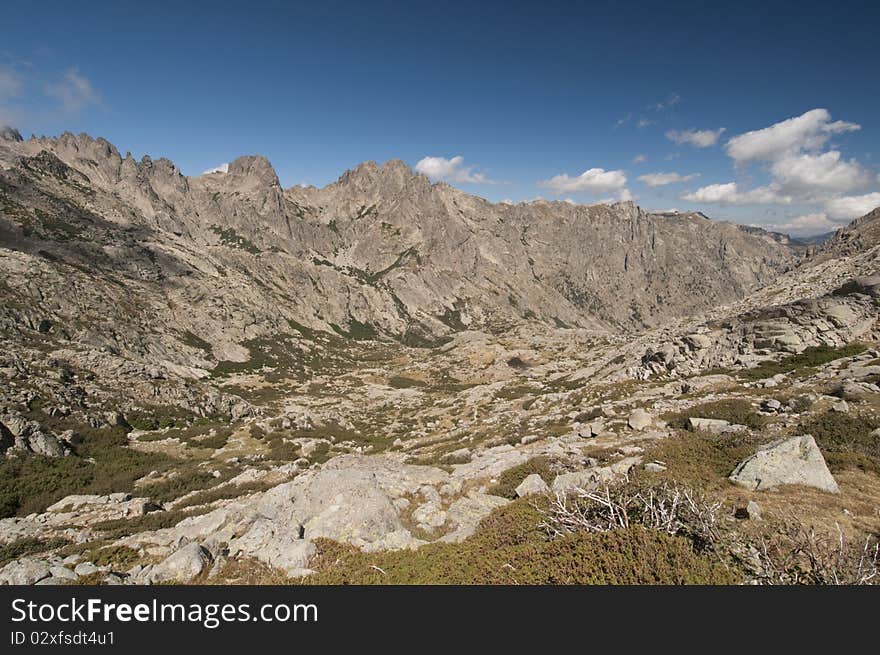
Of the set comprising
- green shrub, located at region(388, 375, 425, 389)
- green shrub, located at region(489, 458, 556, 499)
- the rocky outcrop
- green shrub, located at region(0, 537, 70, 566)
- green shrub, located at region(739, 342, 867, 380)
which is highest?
green shrub, located at region(739, 342, 867, 380)

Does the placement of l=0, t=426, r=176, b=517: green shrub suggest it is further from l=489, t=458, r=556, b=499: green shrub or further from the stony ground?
l=489, t=458, r=556, b=499: green shrub

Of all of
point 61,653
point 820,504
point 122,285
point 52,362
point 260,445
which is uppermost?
point 122,285

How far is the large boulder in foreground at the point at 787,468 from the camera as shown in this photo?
47.6 ft

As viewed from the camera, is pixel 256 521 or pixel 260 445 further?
pixel 260 445

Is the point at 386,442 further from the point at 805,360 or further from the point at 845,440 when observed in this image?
the point at 845,440

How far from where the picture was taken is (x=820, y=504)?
43.3 ft

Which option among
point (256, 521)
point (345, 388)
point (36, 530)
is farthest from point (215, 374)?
point (256, 521)

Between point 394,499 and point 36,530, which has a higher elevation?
point 394,499

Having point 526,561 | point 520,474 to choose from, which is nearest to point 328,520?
point 526,561

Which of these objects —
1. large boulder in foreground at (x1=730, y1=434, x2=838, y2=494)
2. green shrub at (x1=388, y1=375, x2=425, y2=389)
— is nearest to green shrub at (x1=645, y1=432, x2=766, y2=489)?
large boulder in foreground at (x1=730, y1=434, x2=838, y2=494)

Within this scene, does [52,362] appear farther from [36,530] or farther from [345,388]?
[345,388]

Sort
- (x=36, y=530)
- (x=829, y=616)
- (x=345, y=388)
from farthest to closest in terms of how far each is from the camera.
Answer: (x=345, y=388)
(x=36, y=530)
(x=829, y=616)

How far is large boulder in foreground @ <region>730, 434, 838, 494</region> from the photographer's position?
1450cm

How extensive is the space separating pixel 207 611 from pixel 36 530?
1085 inches
